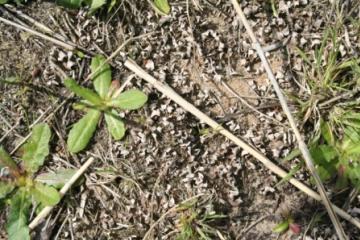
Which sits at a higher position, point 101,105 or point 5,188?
point 101,105

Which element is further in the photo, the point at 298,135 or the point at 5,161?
the point at 5,161

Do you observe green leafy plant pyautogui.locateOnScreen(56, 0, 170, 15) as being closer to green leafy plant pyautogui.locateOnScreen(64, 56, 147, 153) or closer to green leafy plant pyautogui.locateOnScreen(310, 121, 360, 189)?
green leafy plant pyautogui.locateOnScreen(64, 56, 147, 153)

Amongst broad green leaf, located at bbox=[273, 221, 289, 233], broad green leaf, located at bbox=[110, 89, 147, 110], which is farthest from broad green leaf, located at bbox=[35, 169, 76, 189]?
broad green leaf, located at bbox=[273, 221, 289, 233]

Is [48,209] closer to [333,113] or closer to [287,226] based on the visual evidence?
[287,226]

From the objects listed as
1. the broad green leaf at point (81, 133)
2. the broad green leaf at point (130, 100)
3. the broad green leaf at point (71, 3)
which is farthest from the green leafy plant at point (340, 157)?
the broad green leaf at point (71, 3)

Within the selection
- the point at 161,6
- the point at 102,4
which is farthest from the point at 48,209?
the point at 161,6

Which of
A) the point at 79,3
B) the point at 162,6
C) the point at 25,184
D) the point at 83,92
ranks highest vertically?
the point at 79,3

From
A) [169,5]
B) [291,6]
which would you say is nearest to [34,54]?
[169,5]
